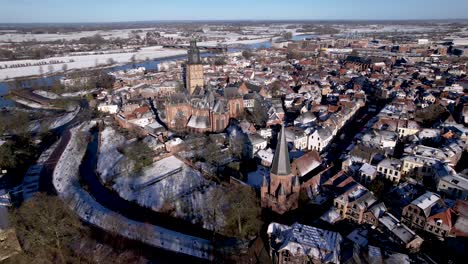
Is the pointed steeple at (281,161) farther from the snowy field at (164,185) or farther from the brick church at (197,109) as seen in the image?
the brick church at (197,109)

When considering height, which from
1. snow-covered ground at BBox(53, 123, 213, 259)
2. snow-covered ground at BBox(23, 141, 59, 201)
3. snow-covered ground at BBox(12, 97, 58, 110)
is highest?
snow-covered ground at BBox(12, 97, 58, 110)

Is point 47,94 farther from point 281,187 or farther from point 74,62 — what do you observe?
point 281,187

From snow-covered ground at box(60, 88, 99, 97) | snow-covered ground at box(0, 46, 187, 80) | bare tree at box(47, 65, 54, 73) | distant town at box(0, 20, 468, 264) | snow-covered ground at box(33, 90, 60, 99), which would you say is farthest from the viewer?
bare tree at box(47, 65, 54, 73)

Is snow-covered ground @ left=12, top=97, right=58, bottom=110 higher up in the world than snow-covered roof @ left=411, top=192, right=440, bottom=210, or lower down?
higher up

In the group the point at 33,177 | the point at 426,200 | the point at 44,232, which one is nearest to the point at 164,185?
the point at 44,232

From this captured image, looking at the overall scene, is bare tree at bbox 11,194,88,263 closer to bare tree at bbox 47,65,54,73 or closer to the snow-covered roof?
the snow-covered roof

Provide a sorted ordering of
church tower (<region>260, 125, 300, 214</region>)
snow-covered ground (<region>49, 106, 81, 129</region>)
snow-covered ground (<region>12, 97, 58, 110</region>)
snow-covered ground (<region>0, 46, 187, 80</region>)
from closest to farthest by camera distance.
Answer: church tower (<region>260, 125, 300, 214</region>) < snow-covered ground (<region>49, 106, 81, 129</region>) < snow-covered ground (<region>12, 97, 58, 110</region>) < snow-covered ground (<region>0, 46, 187, 80</region>)

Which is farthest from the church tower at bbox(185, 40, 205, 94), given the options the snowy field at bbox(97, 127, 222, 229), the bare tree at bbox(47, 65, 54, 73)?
the bare tree at bbox(47, 65, 54, 73)

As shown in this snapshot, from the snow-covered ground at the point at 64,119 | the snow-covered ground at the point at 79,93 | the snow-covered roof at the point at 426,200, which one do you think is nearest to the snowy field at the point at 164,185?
the snow-covered roof at the point at 426,200
